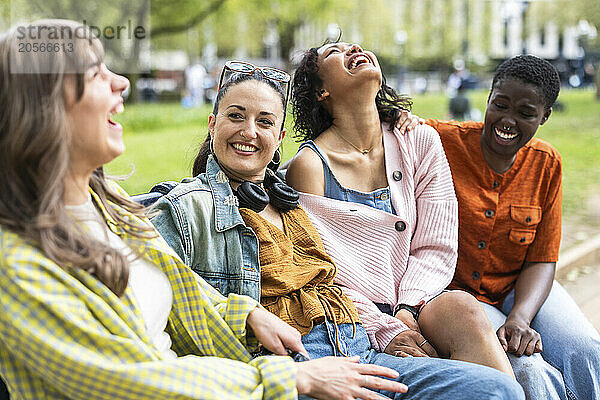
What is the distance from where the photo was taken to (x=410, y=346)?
7.82 feet

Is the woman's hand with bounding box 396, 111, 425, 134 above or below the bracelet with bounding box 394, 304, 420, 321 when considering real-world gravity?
above

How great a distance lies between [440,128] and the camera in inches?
122

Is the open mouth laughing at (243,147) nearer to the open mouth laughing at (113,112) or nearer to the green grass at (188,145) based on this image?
the open mouth laughing at (113,112)

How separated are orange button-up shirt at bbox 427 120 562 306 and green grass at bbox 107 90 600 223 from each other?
2553mm

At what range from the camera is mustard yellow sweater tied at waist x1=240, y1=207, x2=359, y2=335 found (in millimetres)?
2262

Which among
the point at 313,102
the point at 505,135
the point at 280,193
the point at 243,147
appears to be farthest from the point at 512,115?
the point at 243,147

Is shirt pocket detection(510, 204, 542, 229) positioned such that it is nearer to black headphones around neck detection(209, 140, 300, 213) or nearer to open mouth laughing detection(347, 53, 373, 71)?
open mouth laughing detection(347, 53, 373, 71)

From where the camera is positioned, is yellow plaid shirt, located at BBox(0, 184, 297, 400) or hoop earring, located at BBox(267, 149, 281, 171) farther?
hoop earring, located at BBox(267, 149, 281, 171)

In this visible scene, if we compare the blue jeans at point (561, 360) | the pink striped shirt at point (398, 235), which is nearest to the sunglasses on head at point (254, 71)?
the pink striped shirt at point (398, 235)

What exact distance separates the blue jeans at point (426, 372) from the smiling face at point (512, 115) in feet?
3.70

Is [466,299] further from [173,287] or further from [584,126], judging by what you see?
[584,126]

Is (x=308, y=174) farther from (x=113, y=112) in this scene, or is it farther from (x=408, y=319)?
(x=113, y=112)

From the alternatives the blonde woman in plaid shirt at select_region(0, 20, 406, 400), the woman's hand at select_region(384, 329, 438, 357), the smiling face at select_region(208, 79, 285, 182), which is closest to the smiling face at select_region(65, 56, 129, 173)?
the blonde woman in plaid shirt at select_region(0, 20, 406, 400)

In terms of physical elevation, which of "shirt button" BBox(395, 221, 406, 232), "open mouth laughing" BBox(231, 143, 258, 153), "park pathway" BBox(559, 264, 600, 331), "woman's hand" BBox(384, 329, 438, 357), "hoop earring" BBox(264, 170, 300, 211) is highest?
"open mouth laughing" BBox(231, 143, 258, 153)
